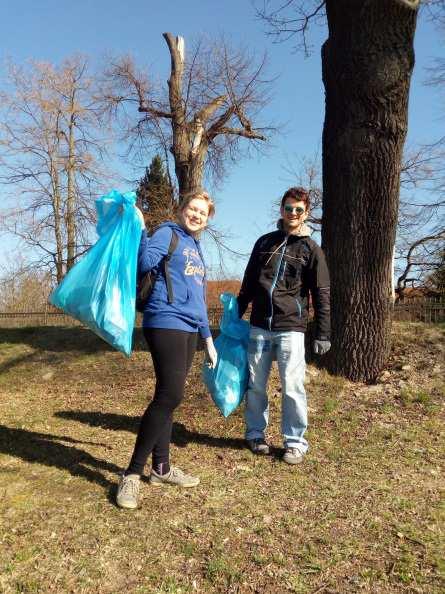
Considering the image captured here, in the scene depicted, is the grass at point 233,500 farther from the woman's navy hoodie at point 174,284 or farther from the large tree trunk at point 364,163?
the woman's navy hoodie at point 174,284

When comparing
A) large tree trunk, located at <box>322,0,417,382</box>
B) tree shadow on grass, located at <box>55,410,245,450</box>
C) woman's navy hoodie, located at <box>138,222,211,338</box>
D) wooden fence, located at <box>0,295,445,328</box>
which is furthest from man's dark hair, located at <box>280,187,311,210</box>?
wooden fence, located at <box>0,295,445,328</box>

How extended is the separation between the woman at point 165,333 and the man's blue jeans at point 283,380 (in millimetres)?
685

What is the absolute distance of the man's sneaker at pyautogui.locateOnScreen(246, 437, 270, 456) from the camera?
3.66 metres

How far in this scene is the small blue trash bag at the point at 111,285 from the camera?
2.87 m

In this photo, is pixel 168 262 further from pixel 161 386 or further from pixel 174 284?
pixel 161 386

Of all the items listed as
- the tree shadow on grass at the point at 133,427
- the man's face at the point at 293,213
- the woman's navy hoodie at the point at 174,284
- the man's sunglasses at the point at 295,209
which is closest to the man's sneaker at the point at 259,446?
the tree shadow on grass at the point at 133,427

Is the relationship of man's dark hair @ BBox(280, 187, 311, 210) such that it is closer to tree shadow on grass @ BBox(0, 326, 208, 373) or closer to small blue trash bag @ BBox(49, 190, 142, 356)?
small blue trash bag @ BBox(49, 190, 142, 356)

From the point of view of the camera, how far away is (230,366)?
12.3 feet

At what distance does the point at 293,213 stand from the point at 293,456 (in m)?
1.69

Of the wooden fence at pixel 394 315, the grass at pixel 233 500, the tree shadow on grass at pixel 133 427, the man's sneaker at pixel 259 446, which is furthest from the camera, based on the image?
the wooden fence at pixel 394 315

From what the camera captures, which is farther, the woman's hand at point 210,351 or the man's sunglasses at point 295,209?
the man's sunglasses at point 295,209

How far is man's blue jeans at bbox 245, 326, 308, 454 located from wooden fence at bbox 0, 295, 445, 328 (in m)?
3.80

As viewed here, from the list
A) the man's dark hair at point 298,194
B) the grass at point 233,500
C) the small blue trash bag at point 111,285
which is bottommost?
the grass at point 233,500

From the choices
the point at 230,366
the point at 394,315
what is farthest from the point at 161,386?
the point at 394,315
